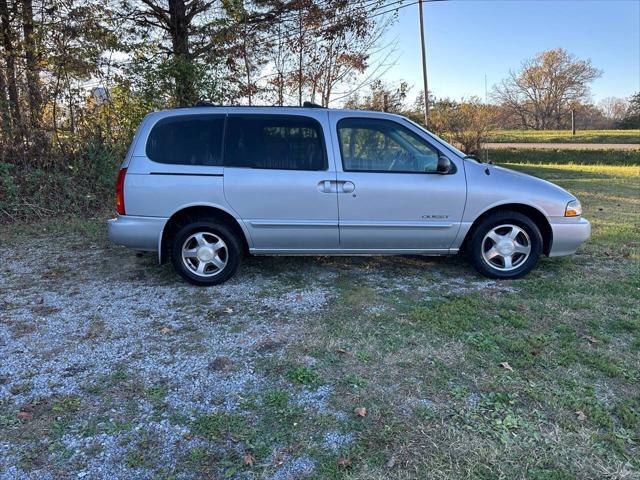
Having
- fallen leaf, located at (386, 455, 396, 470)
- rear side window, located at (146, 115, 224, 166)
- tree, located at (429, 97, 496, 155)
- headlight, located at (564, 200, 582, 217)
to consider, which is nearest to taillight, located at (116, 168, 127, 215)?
rear side window, located at (146, 115, 224, 166)

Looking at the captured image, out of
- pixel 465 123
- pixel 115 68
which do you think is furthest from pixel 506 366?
pixel 465 123

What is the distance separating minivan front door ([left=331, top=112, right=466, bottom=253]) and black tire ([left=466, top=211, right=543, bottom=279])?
10.2 inches

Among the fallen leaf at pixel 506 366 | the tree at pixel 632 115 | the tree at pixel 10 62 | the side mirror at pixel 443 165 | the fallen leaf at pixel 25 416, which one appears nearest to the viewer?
the fallen leaf at pixel 25 416

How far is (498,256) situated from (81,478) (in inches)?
154

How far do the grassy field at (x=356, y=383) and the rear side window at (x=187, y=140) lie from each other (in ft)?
4.19

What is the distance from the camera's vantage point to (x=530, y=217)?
14.7 feet

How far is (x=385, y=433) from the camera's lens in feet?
7.62

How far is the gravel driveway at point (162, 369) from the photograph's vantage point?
219cm

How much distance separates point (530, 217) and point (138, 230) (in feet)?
12.7

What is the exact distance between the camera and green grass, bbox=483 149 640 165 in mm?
20922

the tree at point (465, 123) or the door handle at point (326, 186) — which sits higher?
the tree at point (465, 123)

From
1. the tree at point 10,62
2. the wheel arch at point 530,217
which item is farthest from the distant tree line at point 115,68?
the wheel arch at point 530,217

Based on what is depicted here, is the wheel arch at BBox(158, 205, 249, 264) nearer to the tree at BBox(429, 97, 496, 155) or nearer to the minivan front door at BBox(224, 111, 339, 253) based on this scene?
the minivan front door at BBox(224, 111, 339, 253)

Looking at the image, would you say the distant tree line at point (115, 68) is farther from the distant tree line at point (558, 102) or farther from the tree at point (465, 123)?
the distant tree line at point (558, 102)
